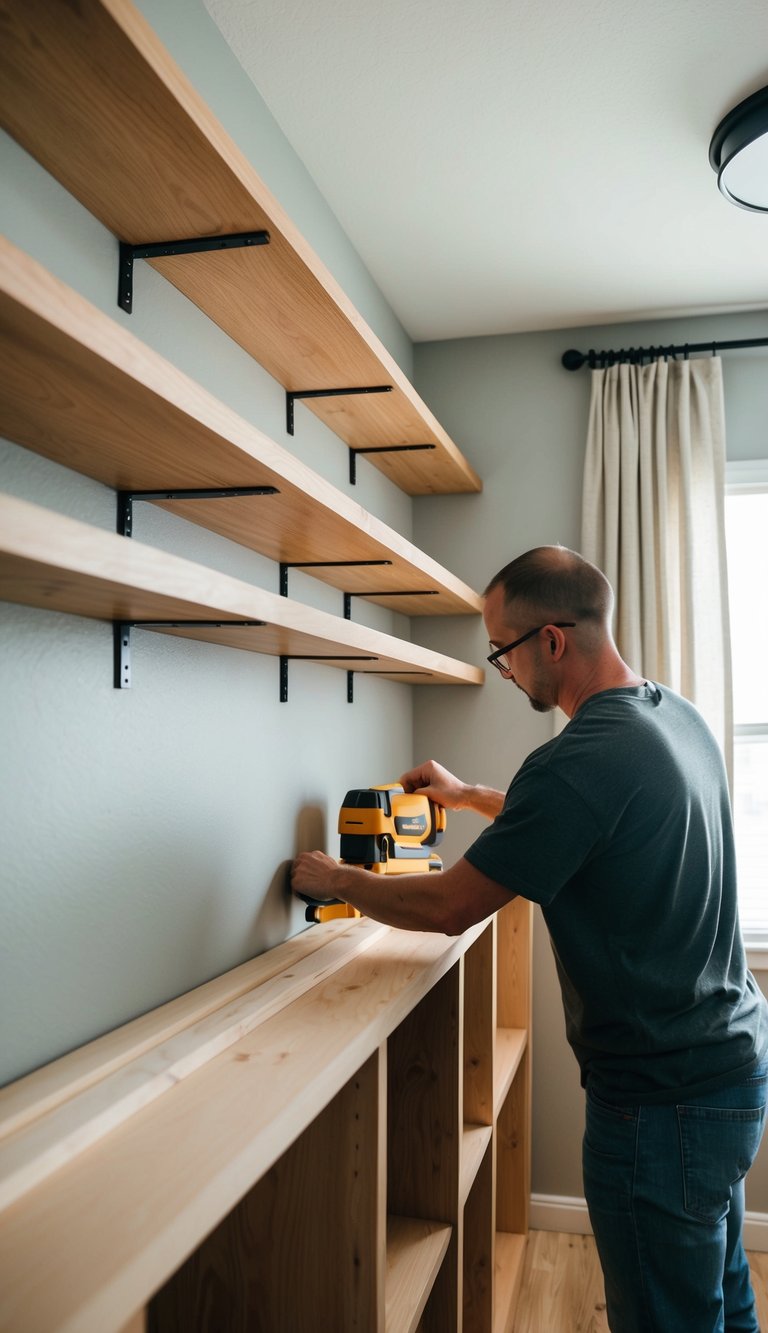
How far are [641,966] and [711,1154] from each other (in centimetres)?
33

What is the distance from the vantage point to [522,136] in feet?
7.37

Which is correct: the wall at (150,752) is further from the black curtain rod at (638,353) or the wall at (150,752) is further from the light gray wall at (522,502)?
the black curtain rod at (638,353)

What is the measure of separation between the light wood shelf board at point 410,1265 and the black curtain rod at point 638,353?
2579 millimetres

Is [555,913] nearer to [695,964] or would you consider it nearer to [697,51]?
[695,964]

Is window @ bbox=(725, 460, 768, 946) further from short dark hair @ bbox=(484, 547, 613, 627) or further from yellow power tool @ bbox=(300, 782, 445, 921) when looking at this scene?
short dark hair @ bbox=(484, 547, 613, 627)

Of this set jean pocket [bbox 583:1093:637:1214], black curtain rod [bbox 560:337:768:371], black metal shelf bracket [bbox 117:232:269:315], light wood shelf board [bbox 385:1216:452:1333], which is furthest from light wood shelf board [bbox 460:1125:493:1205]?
black curtain rod [bbox 560:337:768:371]

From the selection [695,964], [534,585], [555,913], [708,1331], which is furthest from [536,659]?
[708,1331]

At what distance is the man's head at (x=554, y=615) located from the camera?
188 centimetres

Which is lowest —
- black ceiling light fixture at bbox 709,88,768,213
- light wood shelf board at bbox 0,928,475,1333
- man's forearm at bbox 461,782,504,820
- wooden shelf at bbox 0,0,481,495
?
light wood shelf board at bbox 0,928,475,1333

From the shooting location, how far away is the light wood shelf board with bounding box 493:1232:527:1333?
253 cm

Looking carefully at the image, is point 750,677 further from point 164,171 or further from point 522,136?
point 164,171

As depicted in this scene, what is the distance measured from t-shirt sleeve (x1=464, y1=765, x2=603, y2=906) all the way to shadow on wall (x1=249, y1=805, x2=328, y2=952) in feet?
2.03

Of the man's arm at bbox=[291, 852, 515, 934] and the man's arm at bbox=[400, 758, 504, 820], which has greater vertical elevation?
the man's arm at bbox=[400, 758, 504, 820]

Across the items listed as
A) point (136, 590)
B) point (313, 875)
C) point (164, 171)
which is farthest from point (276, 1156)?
point (164, 171)
